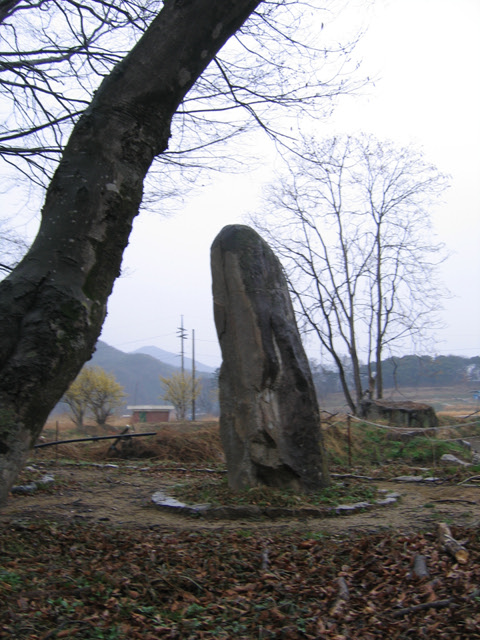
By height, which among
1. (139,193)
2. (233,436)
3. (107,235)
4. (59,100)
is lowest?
(233,436)

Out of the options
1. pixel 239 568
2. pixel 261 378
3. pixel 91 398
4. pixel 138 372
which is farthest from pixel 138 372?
pixel 239 568

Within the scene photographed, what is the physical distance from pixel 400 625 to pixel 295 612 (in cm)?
60

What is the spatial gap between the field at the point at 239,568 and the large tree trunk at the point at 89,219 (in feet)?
3.24

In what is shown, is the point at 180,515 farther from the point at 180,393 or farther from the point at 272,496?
the point at 180,393

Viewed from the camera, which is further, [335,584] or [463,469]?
[463,469]

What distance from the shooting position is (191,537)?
4906 millimetres

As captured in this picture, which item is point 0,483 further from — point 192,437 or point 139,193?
point 192,437

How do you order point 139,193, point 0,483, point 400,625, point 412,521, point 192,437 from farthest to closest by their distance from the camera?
point 192,437 < point 412,521 < point 139,193 < point 400,625 < point 0,483

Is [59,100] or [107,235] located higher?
[59,100]

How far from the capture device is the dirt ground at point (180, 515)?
18.0 ft

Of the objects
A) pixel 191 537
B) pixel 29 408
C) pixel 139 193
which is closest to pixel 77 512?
pixel 191 537

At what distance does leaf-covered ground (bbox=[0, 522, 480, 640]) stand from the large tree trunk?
0.90 m

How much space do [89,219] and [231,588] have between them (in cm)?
254

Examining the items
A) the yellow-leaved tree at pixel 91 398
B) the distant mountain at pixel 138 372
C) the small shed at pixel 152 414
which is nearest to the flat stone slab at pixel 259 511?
the yellow-leaved tree at pixel 91 398
